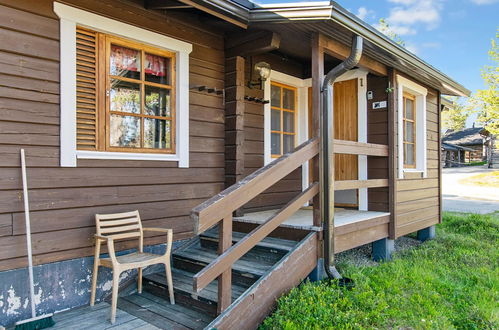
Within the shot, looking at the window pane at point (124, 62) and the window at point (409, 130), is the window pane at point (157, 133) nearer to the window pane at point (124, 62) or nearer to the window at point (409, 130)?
the window pane at point (124, 62)

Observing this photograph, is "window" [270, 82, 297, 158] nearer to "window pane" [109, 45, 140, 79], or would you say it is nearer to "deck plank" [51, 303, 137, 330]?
"window pane" [109, 45, 140, 79]

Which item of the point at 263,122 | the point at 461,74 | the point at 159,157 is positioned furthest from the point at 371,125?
the point at 461,74

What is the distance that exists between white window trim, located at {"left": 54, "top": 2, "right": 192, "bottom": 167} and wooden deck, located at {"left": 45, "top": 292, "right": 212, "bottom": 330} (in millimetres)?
1146

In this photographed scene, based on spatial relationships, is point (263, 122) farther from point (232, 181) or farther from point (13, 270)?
point (13, 270)

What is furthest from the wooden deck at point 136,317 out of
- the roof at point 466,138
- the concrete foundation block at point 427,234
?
the roof at point 466,138

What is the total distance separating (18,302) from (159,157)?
1.55 meters

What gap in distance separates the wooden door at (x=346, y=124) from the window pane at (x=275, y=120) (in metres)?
0.86

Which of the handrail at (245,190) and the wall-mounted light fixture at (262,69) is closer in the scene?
the handrail at (245,190)

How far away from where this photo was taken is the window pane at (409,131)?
5.14m

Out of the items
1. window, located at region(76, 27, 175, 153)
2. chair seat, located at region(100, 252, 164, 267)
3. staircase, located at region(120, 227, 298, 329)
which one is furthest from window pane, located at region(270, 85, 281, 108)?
chair seat, located at region(100, 252, 164, 267)

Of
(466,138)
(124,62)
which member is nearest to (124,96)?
(124,62)

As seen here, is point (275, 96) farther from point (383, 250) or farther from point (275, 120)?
point (383, 250)

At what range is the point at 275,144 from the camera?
189 inches

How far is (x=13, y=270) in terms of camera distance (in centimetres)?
254
